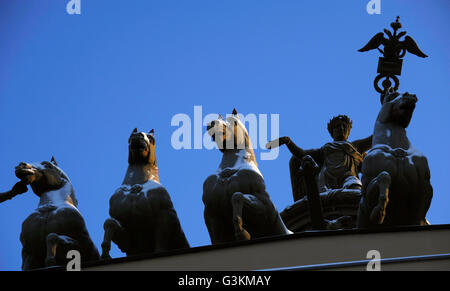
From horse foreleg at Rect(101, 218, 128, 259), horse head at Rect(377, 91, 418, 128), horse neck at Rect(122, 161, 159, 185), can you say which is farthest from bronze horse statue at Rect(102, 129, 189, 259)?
horse head at Rect(377, 91, 418, 128)

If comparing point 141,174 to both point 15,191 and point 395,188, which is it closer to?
point 15,191

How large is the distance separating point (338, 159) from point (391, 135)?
259 inches

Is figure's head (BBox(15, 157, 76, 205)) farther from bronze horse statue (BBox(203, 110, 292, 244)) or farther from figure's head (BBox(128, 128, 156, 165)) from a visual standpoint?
bronze horse statue (BBox(203, 110, 292, 244))

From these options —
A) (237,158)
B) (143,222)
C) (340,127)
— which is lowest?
(143,222)

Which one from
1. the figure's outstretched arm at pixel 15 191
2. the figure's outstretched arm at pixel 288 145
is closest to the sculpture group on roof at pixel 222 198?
the figure's outstretched arm at pixel 15 191

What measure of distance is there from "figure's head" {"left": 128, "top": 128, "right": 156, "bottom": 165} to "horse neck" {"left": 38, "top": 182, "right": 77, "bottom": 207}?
1229 mm

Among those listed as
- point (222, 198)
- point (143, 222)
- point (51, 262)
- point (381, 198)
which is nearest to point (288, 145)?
point (222, 198)

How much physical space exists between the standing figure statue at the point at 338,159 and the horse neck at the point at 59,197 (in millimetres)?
5883

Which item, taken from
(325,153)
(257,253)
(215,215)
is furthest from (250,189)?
(325,153)

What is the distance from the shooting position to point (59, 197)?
88.5 feet

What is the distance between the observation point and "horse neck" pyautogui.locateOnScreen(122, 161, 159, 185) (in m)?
26.6
